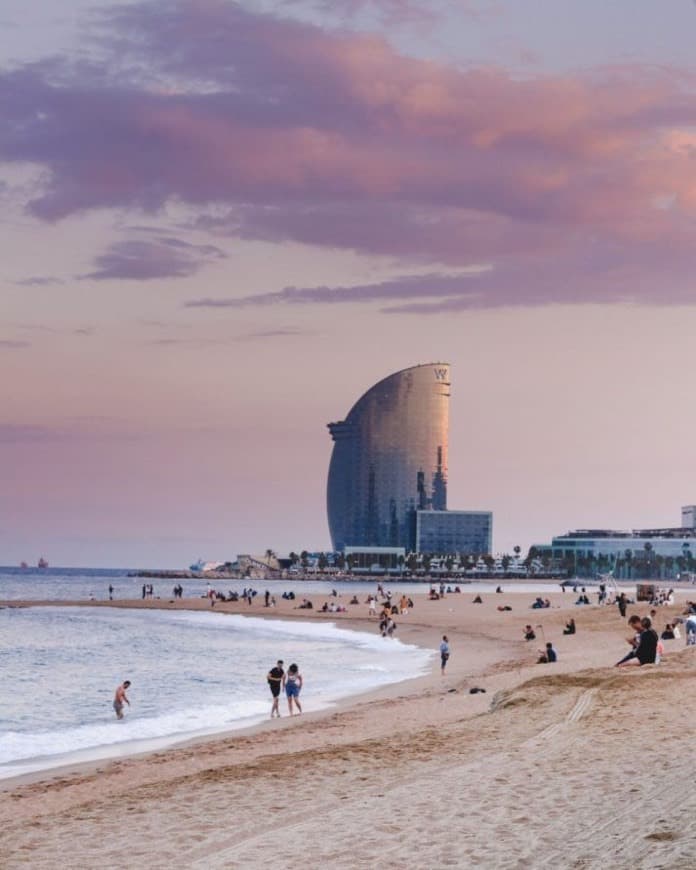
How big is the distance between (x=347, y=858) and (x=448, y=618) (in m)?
64.0

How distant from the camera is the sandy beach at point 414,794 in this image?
1001 cm

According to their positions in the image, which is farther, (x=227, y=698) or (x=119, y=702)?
(x=227, y=698)

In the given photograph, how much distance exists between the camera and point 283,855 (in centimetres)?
1013

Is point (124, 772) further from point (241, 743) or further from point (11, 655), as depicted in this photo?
point (11, 655)

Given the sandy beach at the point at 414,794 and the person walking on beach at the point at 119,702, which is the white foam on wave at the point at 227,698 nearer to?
the person walking on beach at the point at 119,702

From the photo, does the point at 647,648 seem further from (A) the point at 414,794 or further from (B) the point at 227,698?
(A) the point at 414,794

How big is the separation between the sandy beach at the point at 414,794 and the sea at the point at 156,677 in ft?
10.8

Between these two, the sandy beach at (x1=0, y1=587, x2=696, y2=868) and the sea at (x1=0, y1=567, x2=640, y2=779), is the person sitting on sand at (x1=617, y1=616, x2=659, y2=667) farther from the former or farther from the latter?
the sea at (x1=0, y1=567, x2=640, y2=779)

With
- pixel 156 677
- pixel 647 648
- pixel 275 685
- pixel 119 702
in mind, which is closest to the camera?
pixel 647 648

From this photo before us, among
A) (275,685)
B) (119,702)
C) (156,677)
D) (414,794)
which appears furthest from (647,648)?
(156,677)

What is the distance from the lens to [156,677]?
131 feet

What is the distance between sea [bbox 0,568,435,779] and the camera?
25453 millimetres

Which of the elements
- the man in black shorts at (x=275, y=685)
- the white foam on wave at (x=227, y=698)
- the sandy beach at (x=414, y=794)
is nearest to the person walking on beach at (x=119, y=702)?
the white foam on wave at (x=227, y=698)

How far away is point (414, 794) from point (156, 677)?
28.7 metres
